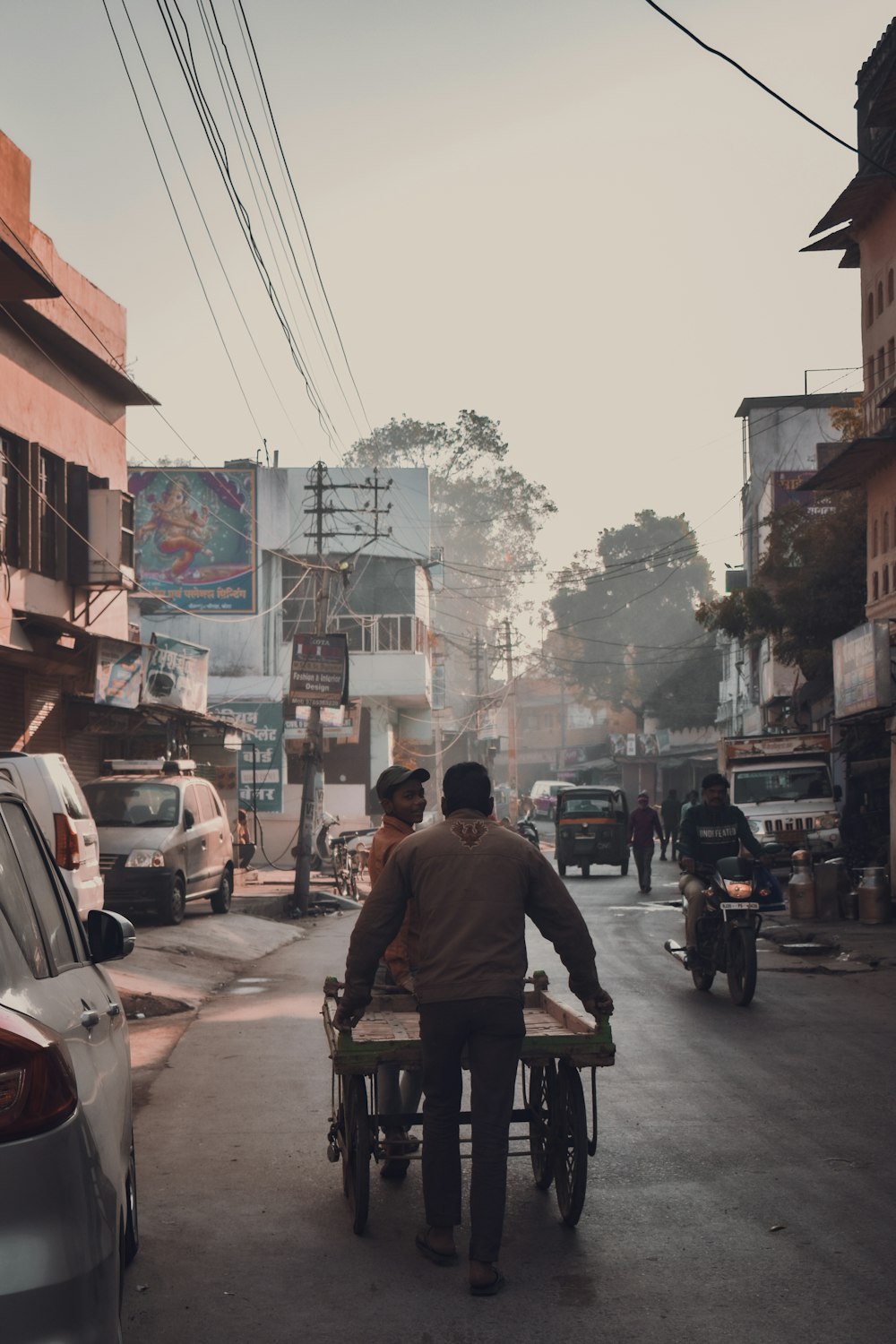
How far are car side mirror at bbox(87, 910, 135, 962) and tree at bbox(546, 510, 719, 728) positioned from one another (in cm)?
8208

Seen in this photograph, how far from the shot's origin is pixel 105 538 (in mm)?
22609

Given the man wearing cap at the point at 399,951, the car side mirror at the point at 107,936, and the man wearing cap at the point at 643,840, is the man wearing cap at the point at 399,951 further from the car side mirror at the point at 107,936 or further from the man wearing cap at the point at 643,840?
the man wearing cap at the point at 643,840

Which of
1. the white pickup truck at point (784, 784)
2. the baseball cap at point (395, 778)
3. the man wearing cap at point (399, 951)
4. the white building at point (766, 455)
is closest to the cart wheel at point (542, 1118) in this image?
the man wearing cap at point (399, 951)

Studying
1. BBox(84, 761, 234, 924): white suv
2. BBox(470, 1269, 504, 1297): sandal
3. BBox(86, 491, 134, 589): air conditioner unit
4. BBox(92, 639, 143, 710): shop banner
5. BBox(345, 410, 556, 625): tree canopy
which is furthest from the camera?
BBox(345, 410, 556, 625): tree canopy

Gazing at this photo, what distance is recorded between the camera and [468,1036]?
5.74 metres

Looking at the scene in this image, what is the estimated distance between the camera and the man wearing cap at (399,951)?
6.97 meters

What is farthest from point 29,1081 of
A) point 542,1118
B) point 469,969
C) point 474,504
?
point 474,504

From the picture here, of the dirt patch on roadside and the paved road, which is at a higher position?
the paved road

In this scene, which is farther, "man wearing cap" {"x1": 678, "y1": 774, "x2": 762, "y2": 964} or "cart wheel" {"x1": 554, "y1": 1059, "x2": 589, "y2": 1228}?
"man wearing cap" {"x1": 678, "y1": 774, "x2": 762, "y2": 964}

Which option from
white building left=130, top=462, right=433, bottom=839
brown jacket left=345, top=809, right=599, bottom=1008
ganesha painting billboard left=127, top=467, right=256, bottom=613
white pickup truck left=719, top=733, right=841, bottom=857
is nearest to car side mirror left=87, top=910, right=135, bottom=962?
brown jacket left=345, top=809, right=599, bottom=1008

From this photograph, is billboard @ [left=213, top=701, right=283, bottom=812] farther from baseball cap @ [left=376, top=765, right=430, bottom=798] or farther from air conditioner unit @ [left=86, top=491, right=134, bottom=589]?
baseball cap @ [left=376, top=765, right=430, bottom=798]

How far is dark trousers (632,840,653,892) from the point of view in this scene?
2998cm

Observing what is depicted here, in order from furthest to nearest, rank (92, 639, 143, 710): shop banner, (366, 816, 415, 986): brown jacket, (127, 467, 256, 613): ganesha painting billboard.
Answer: (127, 467, 256, 613): ganesha painting billboard < (92, 639, 143, 710): shop banner < (366, 816, 415, 986): brown jacket

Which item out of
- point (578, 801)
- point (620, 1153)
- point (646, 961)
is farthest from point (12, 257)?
point (578, 801)
